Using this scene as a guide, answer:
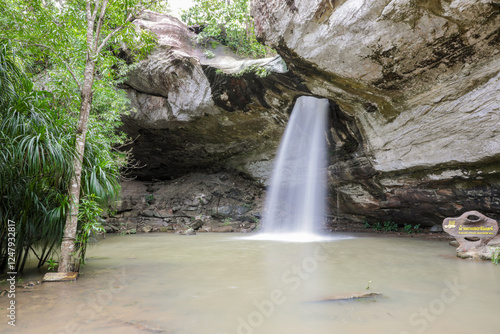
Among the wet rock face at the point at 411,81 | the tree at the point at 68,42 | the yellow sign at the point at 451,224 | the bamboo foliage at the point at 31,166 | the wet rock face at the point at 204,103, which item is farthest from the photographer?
the wet rock face at the point at 204,103

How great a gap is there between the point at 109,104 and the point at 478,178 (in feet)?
32.1

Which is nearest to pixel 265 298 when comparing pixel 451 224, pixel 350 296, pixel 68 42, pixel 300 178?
pixel 350 296

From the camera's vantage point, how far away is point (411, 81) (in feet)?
22.4

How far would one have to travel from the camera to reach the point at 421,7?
5461 mm

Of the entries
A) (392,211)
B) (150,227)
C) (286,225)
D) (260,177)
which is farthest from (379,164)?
(150,227)

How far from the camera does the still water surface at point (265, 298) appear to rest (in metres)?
2.57

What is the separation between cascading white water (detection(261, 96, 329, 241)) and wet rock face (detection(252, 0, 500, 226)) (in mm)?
1873

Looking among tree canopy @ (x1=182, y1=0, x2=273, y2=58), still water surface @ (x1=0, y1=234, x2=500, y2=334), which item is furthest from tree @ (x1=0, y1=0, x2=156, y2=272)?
tree canopy @ (x1=182, y1=0, x2=273, y2=58)

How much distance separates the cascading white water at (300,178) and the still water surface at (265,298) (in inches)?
227

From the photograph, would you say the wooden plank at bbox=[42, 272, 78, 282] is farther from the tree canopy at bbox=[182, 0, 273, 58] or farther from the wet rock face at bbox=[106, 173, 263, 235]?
the tree canopy at bbox=[182, 0, 273, 58]

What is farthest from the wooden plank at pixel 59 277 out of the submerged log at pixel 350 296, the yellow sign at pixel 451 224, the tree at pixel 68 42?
the yellow sign at pixel 451 224

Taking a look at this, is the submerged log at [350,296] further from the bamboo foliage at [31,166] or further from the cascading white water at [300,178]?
the cascading white water at [300,178]

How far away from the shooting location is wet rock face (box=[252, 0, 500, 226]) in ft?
18.9

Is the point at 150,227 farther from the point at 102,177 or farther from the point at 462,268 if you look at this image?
the point at 462,268
